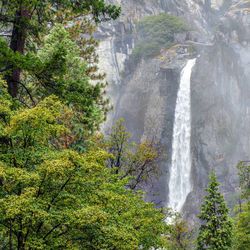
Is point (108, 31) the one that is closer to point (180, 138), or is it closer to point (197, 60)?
point (197, 60)

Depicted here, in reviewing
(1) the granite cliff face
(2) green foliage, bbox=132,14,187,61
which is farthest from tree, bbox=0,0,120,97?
(2) green foliage, bbox=132,14,187,61

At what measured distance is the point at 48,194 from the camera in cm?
836

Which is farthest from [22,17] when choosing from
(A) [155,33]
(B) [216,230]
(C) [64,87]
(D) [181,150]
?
(A) [155,33]

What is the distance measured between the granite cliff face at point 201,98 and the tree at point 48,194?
38631 mm

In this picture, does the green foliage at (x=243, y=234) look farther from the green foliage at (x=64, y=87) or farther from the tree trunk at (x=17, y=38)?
the tree trunk at (x=17, y=38)

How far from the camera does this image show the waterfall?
54156mm

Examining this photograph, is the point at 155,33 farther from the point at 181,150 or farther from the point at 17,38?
the point at 17,38

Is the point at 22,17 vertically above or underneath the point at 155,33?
underneath

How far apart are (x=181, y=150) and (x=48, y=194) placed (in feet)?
164

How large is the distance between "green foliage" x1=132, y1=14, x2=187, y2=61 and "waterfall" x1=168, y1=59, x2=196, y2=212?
12.4 metres

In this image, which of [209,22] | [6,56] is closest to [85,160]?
[6,56]

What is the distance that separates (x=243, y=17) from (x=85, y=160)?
199 ft

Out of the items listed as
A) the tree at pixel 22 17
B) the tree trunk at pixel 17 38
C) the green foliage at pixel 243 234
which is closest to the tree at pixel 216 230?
the green foliage at pixel 243 234

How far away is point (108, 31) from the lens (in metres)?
82.4
